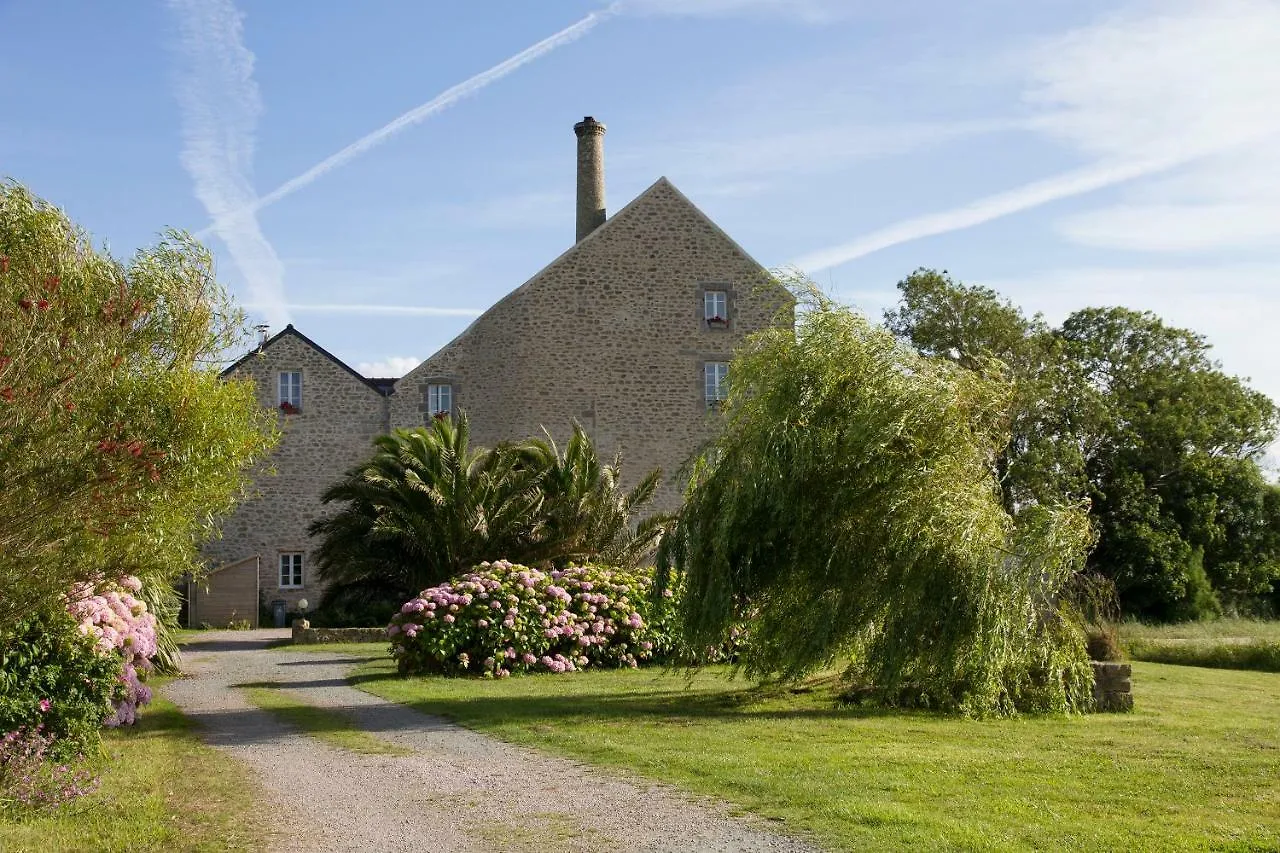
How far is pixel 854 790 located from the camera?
902cm

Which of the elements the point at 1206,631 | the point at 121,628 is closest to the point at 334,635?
the point at 121,628

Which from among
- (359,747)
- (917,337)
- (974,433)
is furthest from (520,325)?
(359,747)

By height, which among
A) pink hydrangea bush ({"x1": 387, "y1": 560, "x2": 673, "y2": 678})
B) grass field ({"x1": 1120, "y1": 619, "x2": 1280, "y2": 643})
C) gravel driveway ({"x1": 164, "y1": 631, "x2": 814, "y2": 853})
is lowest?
grass field ({"x1": 1120, "y1": 619, "x2": 1280, "y2": 643})

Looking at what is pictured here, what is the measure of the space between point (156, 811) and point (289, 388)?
26861 millimetres

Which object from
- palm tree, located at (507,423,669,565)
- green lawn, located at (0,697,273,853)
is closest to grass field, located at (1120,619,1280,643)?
palm tree, located at (507,423,669,565)

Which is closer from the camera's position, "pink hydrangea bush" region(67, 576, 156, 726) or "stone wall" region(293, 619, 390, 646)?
"pink hydrangea bush" region(67, 576, 156, 726)

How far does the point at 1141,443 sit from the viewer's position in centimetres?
3662

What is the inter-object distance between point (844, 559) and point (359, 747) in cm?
555

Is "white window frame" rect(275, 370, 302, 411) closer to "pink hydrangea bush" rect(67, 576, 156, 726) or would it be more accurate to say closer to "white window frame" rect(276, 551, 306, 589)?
"white window frame" rect(276, 551, 306, 589)

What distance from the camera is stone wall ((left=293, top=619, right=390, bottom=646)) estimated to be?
26.5 meters

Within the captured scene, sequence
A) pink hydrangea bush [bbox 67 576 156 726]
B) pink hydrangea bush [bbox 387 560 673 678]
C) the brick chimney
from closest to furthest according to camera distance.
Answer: pink hydrangea bush [bbox 67 576 156 726] → pink hydrangea bush [bbox 387 560 673 678] → the brick chimney

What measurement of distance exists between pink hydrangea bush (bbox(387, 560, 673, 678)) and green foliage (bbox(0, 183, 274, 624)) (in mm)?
6339

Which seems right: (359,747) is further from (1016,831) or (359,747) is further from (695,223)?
(695,223)

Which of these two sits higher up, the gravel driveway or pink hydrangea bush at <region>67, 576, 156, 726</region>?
pink hydrangea bush at <region>67, 576, 156, 726</region>
